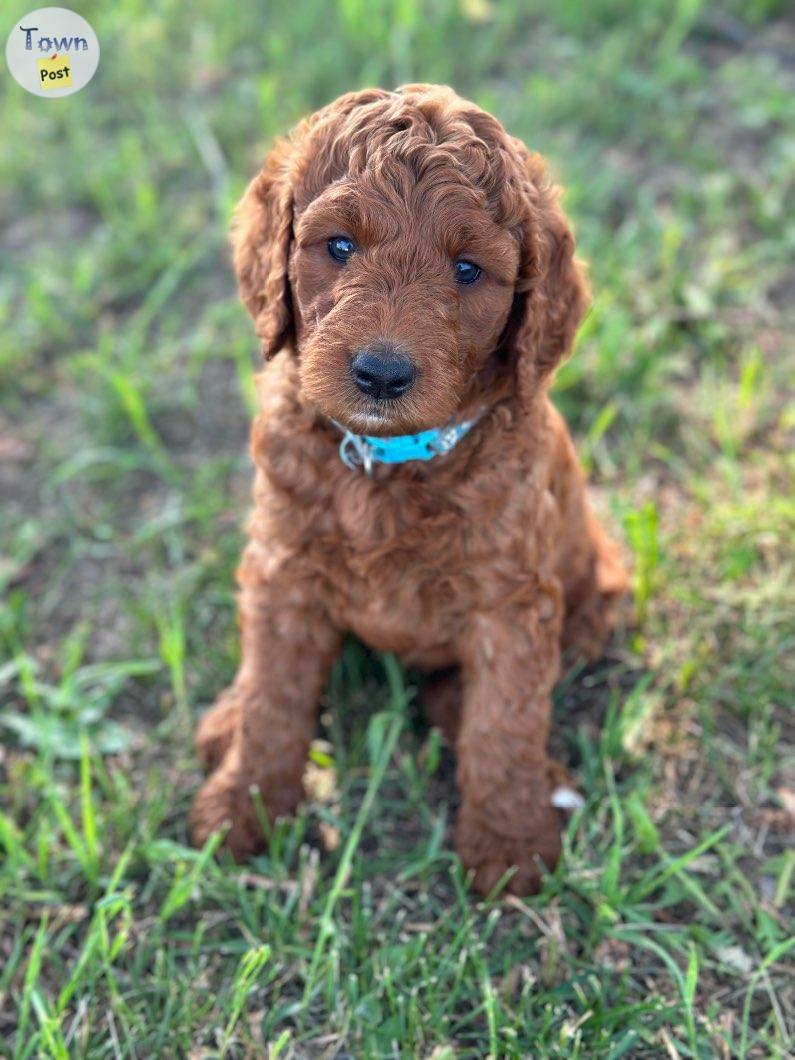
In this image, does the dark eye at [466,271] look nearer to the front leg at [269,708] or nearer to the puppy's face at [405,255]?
the puppy's face at [405,255]

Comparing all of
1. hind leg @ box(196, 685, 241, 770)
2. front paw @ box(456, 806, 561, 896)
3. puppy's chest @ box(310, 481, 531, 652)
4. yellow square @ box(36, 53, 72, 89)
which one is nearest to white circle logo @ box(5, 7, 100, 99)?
yellow square @ box(36, 53, 72, 89)

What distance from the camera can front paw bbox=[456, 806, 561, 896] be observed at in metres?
3.46

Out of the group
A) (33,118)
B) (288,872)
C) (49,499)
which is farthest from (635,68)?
(288,872)

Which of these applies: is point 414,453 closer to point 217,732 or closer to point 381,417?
point 381,417

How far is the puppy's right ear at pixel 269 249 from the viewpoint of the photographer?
296 centimetres

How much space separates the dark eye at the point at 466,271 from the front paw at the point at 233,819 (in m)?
1.72

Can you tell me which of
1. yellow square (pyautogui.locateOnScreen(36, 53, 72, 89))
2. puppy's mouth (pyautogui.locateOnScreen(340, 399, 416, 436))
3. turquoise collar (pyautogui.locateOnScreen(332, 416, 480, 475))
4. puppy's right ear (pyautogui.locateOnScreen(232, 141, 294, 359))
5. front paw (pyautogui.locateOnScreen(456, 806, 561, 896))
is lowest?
front paw (pyautogui.locateOnScreen(456, 806, 561, 896))

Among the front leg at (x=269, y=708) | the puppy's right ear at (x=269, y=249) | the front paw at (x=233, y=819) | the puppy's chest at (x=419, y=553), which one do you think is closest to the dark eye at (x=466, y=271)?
the puppy's right ear at (x=269, y=249)

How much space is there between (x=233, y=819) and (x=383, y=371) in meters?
1.63

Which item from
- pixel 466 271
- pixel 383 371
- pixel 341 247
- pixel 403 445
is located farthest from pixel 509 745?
pixel 341 247

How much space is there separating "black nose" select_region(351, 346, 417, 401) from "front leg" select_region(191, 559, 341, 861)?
0.85m

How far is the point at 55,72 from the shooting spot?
383 cm

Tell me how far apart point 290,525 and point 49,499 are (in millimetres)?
1967

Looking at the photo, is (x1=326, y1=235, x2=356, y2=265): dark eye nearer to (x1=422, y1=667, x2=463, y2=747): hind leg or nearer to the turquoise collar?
the turquoise collar
